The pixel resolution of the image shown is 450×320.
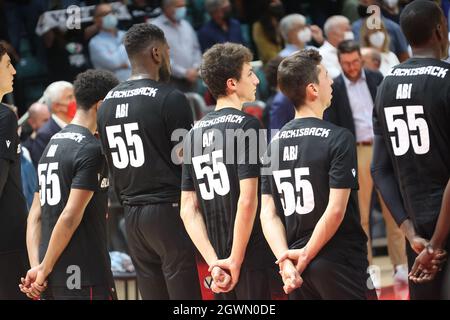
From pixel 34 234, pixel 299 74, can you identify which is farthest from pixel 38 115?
pixel 299 74

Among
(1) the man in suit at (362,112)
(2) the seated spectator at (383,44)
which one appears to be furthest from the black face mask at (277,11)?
(1) the man in suit at (362,112)

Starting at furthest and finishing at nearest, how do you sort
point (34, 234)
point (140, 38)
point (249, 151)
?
point (34, 234)
point (140, 38)
point (249, 151)

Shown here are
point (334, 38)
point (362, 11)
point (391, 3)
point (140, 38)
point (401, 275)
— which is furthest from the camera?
point (362, 11)

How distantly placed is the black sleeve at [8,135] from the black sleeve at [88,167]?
57cm

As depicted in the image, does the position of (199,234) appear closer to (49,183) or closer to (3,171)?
(49,183)

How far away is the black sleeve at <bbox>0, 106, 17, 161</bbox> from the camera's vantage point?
579 cm

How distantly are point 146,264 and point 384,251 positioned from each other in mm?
4524

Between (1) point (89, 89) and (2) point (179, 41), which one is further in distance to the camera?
(2) point (179, 41)

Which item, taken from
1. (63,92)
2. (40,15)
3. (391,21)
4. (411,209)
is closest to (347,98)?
(391,21)

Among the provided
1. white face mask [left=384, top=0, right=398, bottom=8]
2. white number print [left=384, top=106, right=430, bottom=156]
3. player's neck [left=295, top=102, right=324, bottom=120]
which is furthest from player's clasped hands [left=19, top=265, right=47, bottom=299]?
white face mask [left=384, top=0, right=398, bottom=8]

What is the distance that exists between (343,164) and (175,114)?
1180 mm

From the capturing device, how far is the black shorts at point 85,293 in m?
5.48

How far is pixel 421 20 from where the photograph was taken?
15.2ft

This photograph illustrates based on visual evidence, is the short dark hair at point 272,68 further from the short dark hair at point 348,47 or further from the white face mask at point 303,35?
the white face mask at point 303,35
